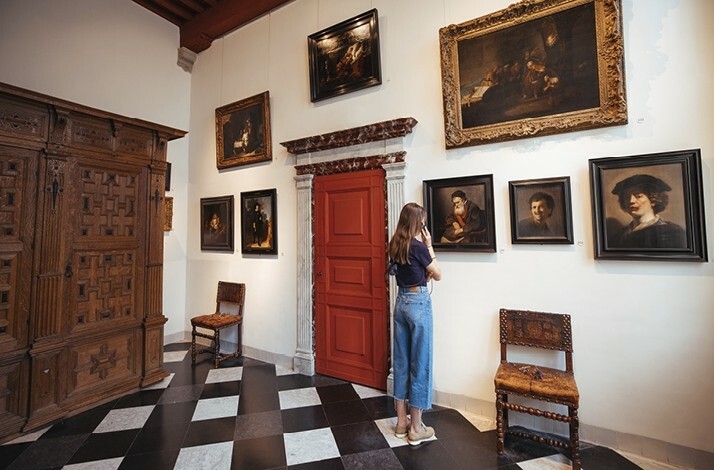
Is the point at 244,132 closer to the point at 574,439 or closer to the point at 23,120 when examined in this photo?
the point at 23,120

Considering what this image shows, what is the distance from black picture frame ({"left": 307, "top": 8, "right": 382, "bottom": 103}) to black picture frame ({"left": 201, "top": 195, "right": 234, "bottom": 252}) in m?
2.16

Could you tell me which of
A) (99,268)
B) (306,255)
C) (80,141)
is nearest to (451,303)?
(306,255)

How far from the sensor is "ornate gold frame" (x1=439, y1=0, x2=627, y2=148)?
8.34 feet

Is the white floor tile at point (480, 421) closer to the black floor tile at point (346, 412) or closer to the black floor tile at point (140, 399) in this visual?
the black floor tile at point (346, 412)

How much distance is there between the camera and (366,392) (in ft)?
11.5

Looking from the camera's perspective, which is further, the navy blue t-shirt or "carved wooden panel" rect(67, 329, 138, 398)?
"carved wooden panel" rect(67, 329, 138, 398)

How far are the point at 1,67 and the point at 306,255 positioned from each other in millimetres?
4137

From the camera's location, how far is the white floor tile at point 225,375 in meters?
3.88

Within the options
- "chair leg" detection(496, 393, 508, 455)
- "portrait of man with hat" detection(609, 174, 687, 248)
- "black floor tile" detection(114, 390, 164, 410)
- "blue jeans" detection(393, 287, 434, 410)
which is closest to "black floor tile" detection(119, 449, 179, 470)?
"black floor tile" detection(114, 390, 164, 410)

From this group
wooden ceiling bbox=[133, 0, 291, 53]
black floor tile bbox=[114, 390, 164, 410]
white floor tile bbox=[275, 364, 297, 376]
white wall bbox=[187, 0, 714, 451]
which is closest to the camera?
white wall bbox=[187, 0, 714, 451]

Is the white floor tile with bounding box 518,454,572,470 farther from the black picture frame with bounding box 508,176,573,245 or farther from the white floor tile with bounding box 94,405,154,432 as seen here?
the white floor tile with bounding box 94,405,154,432

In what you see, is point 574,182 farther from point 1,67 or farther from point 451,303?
point 1,67

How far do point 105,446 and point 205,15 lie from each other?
5873 millimetres

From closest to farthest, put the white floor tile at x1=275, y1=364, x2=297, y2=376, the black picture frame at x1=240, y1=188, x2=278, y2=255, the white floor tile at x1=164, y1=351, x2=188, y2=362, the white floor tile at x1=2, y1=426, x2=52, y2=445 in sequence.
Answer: the white floor tile at x1=2, y1=426, x2=52, y2=445 < the white floor tile at x1=275, y1=364, x2=297, y2=376 < the black picture frame at x1=240, y1=188, x2=278, y2=255 < the white floor tile at x1=164, y1=351, x2=188, y2=362
